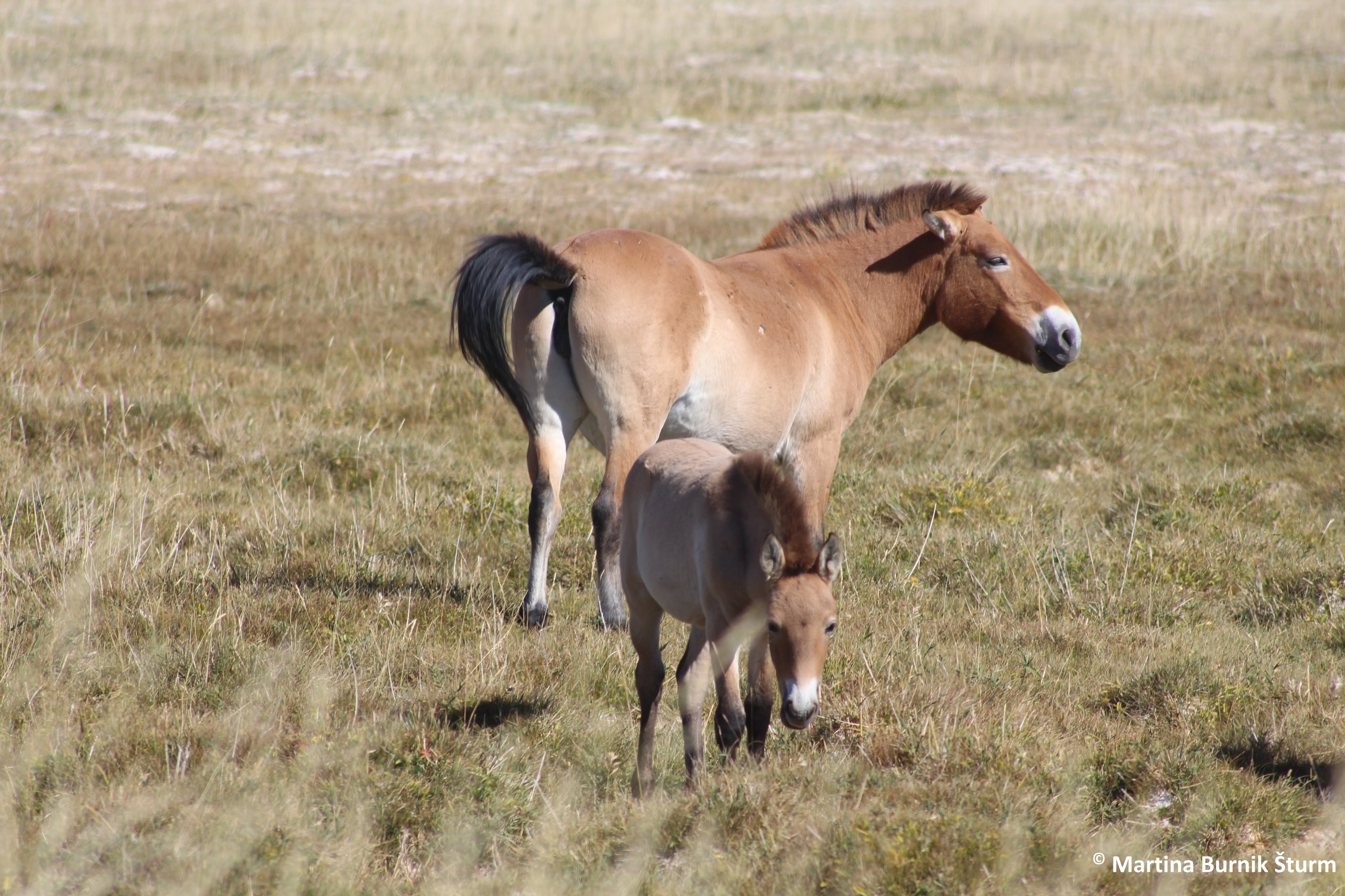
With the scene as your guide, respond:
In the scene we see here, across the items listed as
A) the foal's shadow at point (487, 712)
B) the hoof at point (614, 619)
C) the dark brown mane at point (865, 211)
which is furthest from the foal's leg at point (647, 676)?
the dark brown mane at point (865, 211)

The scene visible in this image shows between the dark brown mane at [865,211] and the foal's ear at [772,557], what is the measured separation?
3.42 metres

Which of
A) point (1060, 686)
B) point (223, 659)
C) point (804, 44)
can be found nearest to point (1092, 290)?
point (1060, 686)

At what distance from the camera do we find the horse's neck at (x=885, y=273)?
20.0ft

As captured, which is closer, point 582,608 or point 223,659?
point 223,659

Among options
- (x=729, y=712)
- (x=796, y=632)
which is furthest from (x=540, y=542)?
(x=796, y=632)

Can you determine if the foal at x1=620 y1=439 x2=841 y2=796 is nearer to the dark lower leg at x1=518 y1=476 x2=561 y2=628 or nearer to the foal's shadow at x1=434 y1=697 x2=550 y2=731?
the foal's shadow at x1=434 y1=697 x2=550 y2=731

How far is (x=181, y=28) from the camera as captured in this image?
35812mm

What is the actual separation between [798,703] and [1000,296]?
3.70 m

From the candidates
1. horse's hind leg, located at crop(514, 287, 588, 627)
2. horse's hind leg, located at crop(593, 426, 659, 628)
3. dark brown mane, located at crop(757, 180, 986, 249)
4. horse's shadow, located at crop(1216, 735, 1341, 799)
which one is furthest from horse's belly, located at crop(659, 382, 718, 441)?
horse's shadow, located at crop(1216, 735, 1341, 799)

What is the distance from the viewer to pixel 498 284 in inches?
184

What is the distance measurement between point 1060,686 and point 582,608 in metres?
2.22

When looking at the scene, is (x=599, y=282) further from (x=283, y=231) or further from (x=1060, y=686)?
(x=283, y=231)

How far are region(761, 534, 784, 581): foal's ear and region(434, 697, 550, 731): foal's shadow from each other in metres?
1.48

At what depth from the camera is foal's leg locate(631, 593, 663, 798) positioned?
3.66 m
